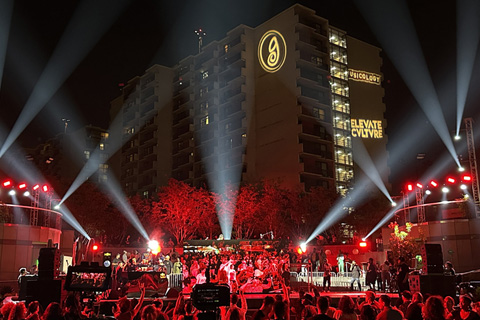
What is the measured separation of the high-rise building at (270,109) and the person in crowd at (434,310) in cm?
4694

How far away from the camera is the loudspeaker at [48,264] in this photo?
11.0 m

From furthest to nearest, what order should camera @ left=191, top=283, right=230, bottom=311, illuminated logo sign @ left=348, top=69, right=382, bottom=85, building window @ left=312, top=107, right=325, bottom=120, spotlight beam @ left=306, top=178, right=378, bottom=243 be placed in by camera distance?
illuminated logo sign @ left=348, top=69, right=382, bottom=85 → building window @ left=312, top=107, right=325, bottom=120 → spotlight beam @ left=306, top=178, right=378, bottom=243 → camera @ left=191, top=283, right=230, bottom=311

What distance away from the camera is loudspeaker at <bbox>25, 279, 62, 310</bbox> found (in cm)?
1077

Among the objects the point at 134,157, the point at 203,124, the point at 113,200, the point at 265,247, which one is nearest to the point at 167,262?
the point at 265,247

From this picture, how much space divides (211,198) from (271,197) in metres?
6.92

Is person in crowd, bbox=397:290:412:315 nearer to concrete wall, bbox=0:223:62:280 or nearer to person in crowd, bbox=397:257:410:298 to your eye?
person in crowd, bbox=397:257:410:298

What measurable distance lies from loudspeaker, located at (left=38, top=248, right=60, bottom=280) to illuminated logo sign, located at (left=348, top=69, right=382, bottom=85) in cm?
5862

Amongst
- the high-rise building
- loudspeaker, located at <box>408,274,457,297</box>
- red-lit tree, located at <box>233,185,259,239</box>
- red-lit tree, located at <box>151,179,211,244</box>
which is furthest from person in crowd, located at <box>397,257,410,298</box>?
the high-rise building

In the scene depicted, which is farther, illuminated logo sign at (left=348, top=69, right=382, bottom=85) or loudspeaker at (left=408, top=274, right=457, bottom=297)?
illuminated logo sign at (left=348, top=69, right=382, bottom=85)

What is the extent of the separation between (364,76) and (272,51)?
15.5m

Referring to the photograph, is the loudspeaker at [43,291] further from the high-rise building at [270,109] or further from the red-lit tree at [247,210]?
the high-rise building at [270,109]

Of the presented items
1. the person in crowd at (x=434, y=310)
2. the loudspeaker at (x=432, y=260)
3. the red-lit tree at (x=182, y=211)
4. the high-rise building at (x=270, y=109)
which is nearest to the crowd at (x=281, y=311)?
the person in crowd at (x=434, y=310)

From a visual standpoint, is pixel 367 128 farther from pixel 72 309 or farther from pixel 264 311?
pixel 72 309

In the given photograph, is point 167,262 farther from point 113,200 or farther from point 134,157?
point 134,157
